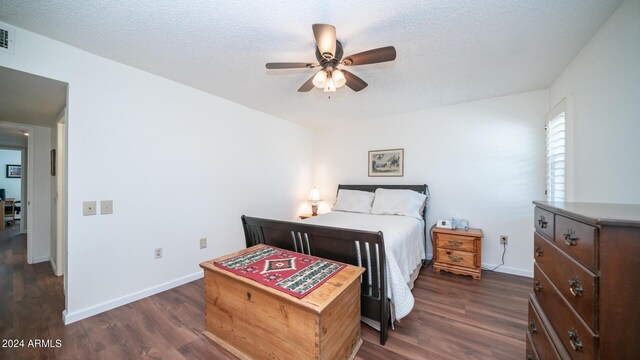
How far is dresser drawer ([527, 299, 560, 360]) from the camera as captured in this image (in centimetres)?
99

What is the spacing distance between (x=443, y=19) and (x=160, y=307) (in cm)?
341

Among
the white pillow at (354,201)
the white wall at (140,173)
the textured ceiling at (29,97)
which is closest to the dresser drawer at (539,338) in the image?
the white pillow at (354,201)

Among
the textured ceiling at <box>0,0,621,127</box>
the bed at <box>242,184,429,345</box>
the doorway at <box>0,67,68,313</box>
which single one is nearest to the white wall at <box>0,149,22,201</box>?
the doorway at <box>0,67,68,313</box>

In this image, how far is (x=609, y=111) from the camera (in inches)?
59.3

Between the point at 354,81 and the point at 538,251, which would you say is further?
the point at 354,81

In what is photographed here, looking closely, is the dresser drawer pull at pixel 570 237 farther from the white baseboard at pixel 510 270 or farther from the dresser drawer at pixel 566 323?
the white baseboard at pixel 510 270

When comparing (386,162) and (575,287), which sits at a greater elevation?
(386,162)

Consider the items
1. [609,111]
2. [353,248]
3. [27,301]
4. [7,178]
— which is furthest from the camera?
[7,178]

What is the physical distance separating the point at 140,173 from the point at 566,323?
3.24 metres

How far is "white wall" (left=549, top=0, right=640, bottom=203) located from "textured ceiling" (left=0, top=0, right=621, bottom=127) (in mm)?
148

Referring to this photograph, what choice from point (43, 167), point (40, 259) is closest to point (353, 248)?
point (40, 259)

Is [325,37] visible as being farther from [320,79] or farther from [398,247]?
[398,247]

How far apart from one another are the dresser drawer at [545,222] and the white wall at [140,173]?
3.11 meters

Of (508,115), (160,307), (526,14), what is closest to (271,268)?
(160,307)
